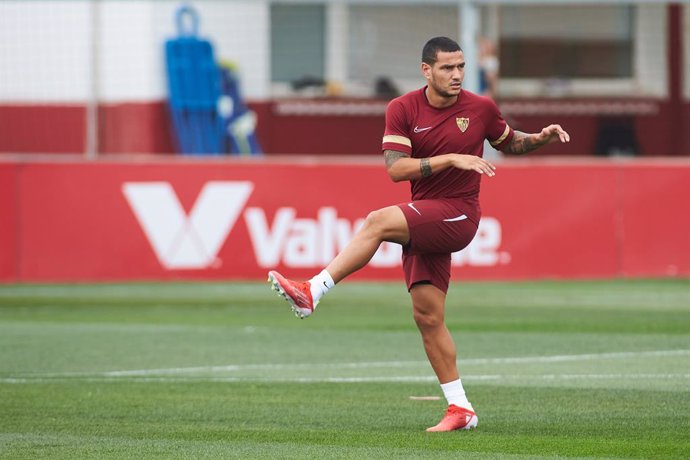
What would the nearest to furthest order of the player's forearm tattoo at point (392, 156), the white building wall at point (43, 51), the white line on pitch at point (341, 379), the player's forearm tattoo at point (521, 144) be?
the player's forearm tattoo at point (392, 156) → the player's forearm tattoo at point (521, 144) → the white line on pitch at point (341, 379) → the white building wall at point (43, 51)

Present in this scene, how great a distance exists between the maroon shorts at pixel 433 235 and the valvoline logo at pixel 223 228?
1150 cm

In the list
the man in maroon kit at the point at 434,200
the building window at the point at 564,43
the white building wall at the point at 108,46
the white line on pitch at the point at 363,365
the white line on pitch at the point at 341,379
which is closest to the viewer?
the man in maroon kit at the point at 434,200

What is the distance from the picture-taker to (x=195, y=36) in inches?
1084

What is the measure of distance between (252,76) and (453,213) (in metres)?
20.2

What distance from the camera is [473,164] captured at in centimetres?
839

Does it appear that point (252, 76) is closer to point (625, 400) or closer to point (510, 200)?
point (510, 200)

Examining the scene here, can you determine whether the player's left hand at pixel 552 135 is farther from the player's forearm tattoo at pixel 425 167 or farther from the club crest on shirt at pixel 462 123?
the player's forearm tattoo at pixel 425 167

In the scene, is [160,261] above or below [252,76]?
below

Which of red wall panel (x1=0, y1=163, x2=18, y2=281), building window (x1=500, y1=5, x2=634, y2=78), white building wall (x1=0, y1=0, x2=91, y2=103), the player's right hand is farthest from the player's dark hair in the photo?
building window (x1=500, y1=5, x2=634, y2=78)

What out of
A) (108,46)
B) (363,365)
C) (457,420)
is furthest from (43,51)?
(457,420)

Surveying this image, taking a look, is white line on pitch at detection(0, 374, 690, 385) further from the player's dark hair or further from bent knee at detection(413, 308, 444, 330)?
the player's dark hair

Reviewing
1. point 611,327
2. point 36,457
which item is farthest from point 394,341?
point 36,457

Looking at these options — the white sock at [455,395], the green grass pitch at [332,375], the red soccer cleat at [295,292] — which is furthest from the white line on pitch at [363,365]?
the red soccer cleat at [295,292]

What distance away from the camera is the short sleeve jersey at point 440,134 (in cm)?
888
